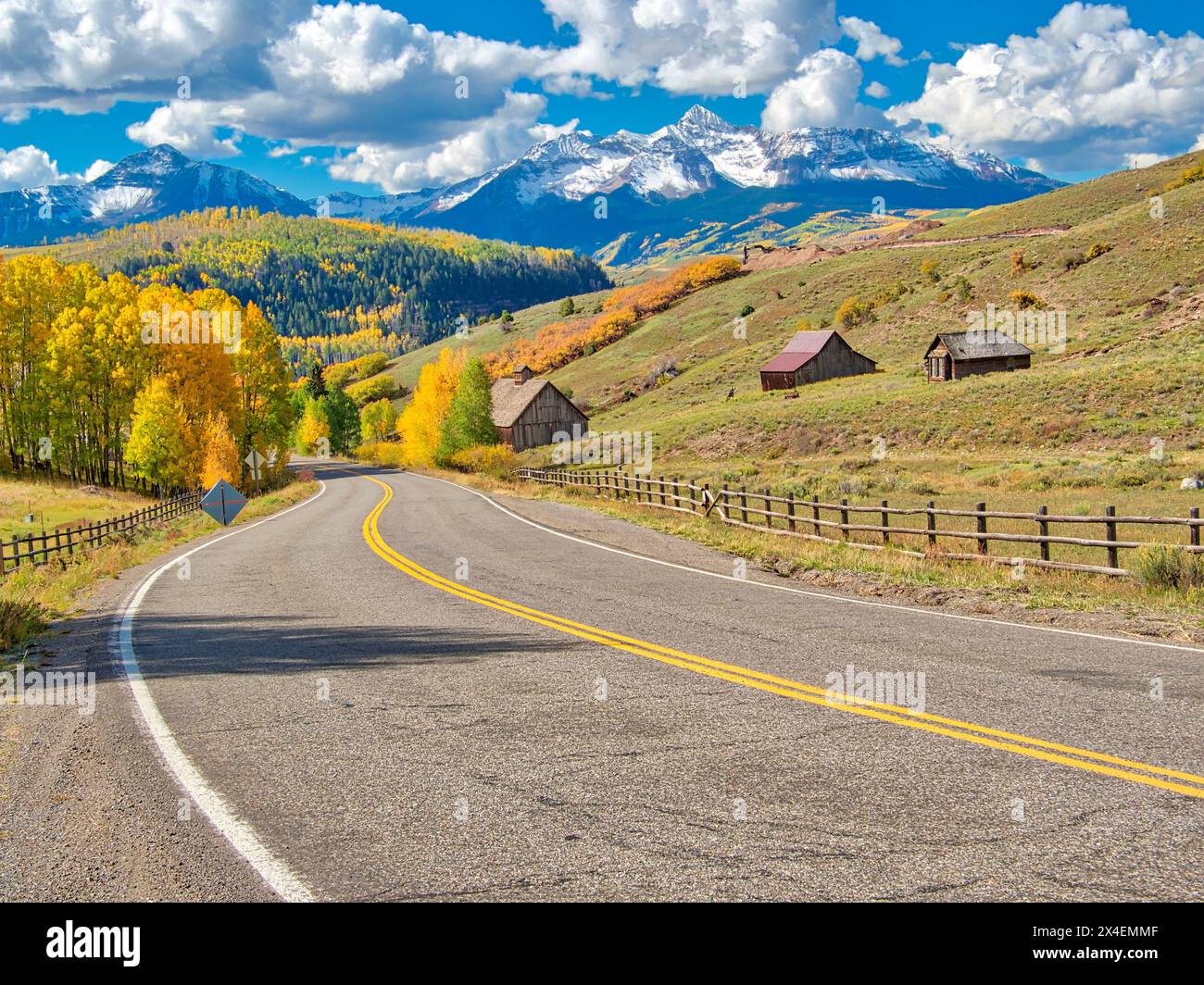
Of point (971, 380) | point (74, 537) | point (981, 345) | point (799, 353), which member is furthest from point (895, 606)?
point (799, 353)

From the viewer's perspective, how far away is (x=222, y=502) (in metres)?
27.3

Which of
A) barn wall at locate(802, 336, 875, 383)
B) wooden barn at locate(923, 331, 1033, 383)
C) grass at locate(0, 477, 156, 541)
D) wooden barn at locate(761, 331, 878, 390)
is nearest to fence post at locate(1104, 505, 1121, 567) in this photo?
grass at locate(0, 477, 156, 541)

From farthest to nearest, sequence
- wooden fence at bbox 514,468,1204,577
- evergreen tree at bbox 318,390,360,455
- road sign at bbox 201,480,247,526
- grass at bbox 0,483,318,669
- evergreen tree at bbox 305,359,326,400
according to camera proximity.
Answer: evergreen tree at bbox 305,359,326,400
evergreen tree at bbox 318,390,360,455
road sign at bbox 201,480,247,526
wooden fence at bbox 514,468,1204,577
grass at bbox 0,483,318,669

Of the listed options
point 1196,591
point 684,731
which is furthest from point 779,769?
point 1196,591

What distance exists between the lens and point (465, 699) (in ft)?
27.5

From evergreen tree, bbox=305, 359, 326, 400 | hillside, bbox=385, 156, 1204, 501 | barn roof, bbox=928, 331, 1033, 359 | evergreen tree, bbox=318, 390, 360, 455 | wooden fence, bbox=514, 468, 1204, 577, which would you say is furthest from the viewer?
evergreen tree, bbox=305, 359, 326, 400

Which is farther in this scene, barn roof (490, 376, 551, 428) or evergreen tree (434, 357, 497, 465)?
barn roof (490, 376, 551, 428)

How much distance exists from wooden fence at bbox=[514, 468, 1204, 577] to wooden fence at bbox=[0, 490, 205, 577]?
18.1 meters

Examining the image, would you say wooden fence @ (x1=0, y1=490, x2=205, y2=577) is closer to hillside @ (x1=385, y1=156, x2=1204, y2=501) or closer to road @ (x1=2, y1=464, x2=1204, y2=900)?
road @ (x1=2, y1=464, x2=1204, y2=900)

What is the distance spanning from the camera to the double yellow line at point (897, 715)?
589cm

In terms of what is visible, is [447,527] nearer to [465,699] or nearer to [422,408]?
[465,699]

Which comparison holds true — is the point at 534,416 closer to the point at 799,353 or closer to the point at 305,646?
the point at 799,353

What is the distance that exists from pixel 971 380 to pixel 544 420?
4672cm

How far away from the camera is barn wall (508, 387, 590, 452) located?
9381 cm
